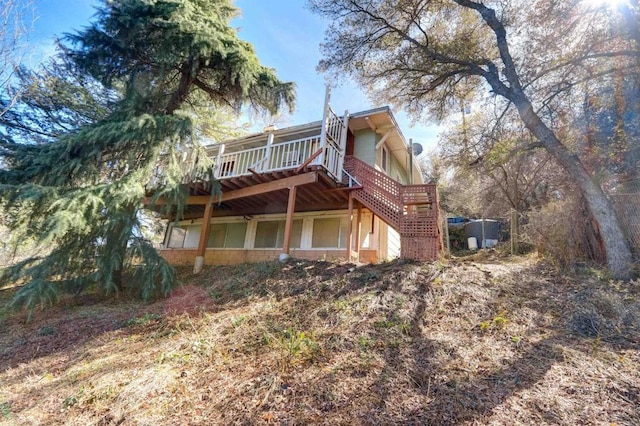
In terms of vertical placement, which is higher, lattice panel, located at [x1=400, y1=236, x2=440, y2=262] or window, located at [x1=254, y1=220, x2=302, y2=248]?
window, located at [x1=254, y1=220, x2=302, y2=248]

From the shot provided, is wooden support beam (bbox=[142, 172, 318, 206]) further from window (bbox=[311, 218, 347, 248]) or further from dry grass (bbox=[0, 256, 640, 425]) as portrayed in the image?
dry grass (bbox=[0, 256, 640, 425])

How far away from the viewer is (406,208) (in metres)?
8.13

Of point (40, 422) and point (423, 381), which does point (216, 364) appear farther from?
point (423, 381)

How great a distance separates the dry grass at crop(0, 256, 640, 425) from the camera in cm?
286

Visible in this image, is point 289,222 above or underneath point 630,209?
underneath

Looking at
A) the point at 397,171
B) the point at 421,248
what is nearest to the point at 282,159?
the point at 421,248

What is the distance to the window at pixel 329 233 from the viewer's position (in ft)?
32.4

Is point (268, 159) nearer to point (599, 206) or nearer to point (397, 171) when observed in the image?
point (397, 171)

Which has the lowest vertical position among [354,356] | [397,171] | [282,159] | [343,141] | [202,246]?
[354,356]

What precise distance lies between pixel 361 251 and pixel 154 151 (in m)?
6.47

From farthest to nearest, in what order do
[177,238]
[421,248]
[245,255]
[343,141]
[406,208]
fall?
[177,238] < [245,255] < [343,141] < [406,208] < [421,248]

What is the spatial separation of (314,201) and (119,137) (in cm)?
570

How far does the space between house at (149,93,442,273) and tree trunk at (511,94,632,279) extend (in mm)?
2973

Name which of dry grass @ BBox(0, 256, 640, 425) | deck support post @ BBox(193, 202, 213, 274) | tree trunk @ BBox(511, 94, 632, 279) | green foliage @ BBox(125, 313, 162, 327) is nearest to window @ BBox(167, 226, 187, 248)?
deck support post @ BBox(193, 202, 213, 274)
